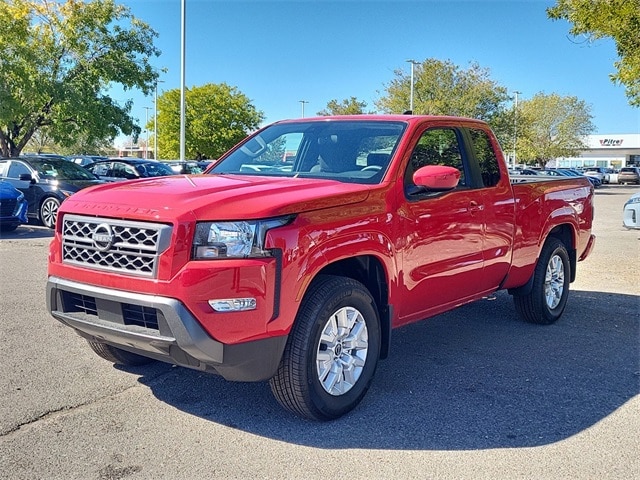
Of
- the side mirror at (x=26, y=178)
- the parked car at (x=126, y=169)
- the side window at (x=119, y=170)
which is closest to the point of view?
the side mirror at (x=26, y=178)

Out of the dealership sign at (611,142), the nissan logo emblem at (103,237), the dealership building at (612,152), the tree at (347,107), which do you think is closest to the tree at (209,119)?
the tree at (347,107)

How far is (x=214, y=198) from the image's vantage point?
11.8 feet

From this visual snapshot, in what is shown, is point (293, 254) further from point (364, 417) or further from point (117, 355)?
point (117, 355)

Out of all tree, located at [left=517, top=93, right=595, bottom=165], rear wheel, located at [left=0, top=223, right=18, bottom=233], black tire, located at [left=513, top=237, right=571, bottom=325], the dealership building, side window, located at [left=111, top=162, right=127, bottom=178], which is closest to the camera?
black tire, located at [left=513, top=237, right=571, bottom=325]

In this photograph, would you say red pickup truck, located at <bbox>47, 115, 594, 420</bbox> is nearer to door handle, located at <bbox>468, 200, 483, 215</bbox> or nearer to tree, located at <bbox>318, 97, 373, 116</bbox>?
door handle, located at <bbox>468, 200, 483, 215</bbox>

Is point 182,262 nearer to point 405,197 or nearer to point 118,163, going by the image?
point 405,197

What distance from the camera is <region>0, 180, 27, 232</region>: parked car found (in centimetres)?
1205

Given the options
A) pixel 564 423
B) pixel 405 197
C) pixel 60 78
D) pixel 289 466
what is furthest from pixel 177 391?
pixel 60 78

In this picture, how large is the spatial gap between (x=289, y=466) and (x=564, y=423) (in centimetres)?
182

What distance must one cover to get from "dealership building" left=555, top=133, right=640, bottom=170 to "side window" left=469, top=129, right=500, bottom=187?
87.3 m

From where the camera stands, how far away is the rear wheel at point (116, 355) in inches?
183

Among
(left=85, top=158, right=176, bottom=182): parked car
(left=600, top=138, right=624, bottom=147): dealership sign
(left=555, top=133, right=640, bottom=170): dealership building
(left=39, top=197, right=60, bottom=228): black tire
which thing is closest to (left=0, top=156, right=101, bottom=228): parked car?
(left=39, top=197, right=60, bottom=228): black tire

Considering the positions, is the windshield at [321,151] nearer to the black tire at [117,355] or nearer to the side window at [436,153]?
the side window at [436,153]

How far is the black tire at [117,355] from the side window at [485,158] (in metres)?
3.15
